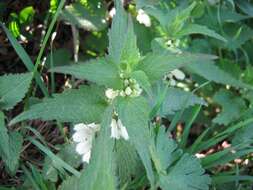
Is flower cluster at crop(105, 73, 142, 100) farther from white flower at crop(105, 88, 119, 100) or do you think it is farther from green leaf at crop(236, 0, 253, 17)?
green leaf at crop(236, 0, 253, 17)

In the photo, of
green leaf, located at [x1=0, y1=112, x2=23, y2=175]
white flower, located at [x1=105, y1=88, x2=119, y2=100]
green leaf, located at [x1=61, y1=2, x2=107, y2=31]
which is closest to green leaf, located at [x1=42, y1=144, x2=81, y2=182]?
green leaf, located at [x1=0, y1=112, x2=23, y2=175]

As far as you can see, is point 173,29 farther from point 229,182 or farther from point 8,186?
point 8,186

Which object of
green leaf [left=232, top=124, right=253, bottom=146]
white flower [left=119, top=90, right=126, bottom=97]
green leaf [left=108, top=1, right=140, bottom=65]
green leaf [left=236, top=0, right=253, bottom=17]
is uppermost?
green leaf [left=108, top=1, right=140, bottom=65]

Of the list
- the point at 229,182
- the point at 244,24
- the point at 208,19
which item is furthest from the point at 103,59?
the point at 244,24

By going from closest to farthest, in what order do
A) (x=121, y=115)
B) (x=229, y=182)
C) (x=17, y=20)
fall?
1. (x=121, y=115)
2. (x=229, y=182)
3. (x=17, y=20)

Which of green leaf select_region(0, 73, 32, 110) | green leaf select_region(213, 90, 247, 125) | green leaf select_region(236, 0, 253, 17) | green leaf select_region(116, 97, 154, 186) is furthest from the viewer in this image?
green leaf select_region(236, 0, 253, 17)

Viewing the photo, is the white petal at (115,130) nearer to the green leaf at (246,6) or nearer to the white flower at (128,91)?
the white flower at (128,91)

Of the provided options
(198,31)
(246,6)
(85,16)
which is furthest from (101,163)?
(246,6)
